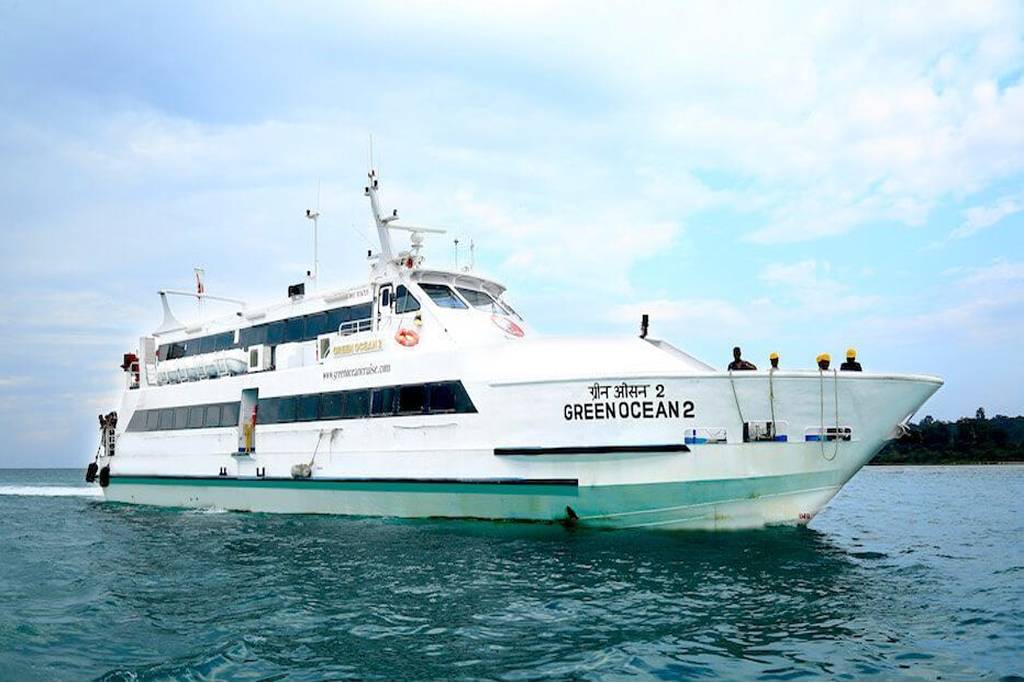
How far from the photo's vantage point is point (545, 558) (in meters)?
9.67

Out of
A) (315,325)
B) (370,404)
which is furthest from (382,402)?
(315,325)

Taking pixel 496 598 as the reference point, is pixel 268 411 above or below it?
above

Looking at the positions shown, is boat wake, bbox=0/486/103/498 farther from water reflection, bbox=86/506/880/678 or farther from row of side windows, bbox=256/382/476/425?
water reflection, bbox=86/506/880/678

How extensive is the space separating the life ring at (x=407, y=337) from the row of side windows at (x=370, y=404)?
793 mm

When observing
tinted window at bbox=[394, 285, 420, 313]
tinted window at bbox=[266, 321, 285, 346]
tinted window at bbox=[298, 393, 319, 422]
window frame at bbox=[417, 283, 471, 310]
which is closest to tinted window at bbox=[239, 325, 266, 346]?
tinted window at bbox=[266, 321, 285, 346]

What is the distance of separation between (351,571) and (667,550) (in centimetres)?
397

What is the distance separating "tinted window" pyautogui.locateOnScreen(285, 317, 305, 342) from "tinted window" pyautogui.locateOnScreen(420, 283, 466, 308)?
10.7 ft

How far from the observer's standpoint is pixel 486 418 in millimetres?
12195

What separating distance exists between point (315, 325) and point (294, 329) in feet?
2.28

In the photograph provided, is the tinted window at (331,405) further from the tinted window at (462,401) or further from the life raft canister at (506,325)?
the life raft canister at (506,325)

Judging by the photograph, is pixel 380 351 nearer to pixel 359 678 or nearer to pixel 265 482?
pixel 265 482

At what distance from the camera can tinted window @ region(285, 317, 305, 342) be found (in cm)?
1623

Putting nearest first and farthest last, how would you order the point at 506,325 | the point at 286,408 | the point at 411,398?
1. the point at 411,398
2. the point at 506,325
3. the point at 286,408

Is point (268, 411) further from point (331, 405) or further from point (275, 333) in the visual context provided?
point (331, 405)
